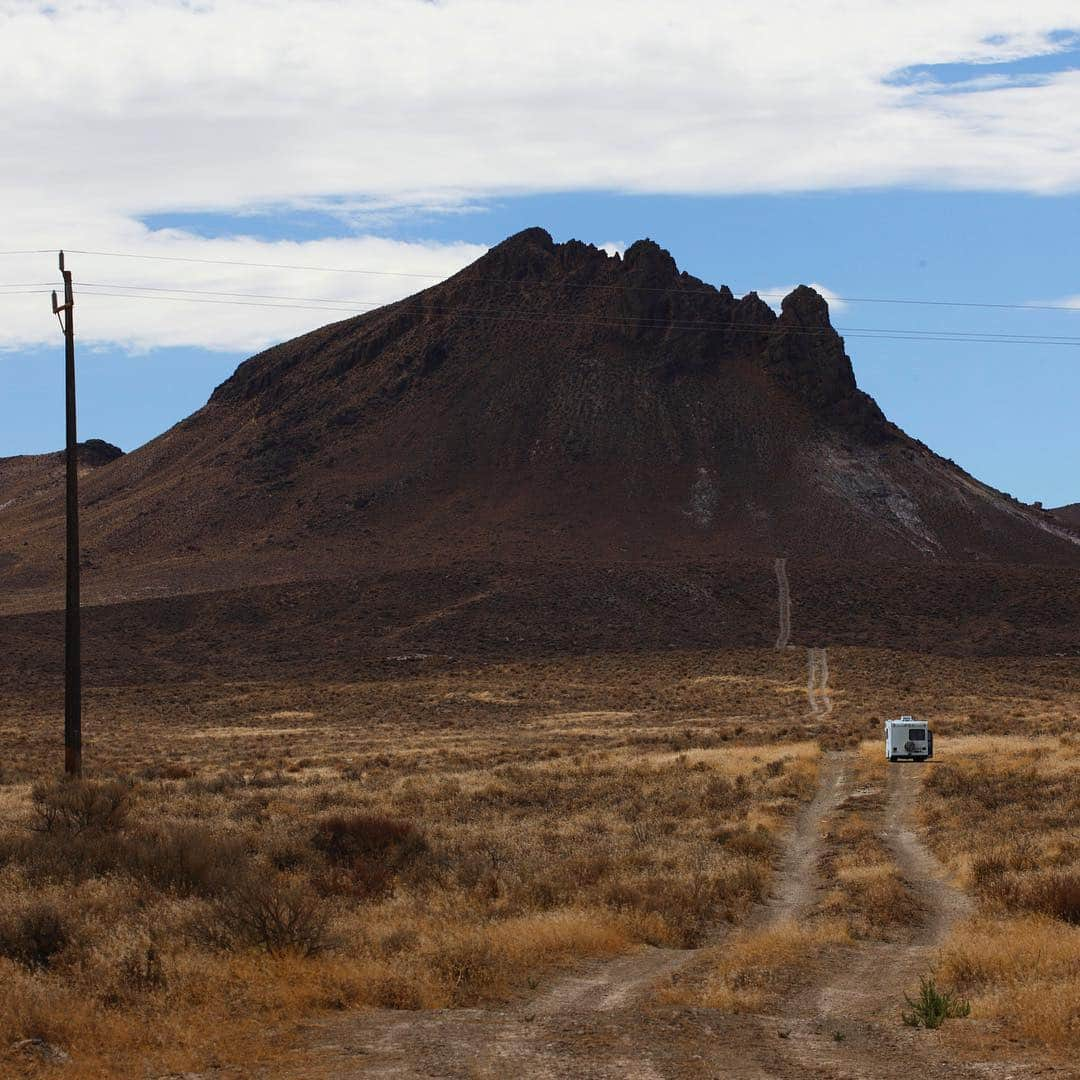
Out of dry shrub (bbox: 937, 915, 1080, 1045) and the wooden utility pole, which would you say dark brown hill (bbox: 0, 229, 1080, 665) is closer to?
the wooden utility pole

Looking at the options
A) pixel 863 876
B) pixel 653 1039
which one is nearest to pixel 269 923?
pixel 653 1039

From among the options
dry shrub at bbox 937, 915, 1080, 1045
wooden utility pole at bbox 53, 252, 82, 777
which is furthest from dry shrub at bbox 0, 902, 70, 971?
wooden utility pole at bbox 53, 252, 82, 777

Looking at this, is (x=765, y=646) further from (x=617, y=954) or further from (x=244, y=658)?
(x=617, y=954)

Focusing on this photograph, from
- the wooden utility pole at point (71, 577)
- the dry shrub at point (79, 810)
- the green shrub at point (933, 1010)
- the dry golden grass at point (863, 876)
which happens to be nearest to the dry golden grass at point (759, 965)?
the dry golden grass at point (863, 876)

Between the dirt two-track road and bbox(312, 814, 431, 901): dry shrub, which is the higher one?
the dirt two-track road

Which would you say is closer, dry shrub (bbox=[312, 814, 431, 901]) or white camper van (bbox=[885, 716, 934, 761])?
dry shrub (bbox=[312, 814, 431, 901])

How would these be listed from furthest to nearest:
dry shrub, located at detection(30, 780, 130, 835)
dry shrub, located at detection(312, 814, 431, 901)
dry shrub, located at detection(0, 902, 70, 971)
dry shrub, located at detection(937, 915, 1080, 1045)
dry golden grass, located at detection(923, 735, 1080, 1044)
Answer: dry shrub, located at detection(30, 780, 130, 835) < dry shrub, located at detection(312, 814, 431, 901) < dry shrub, located at detection(0, 902, 70, 971) < dry golden grass, located at detection(923, 735, 1080, 1044) < dry shrub, located at detection(937, 915, 1080, 1045)

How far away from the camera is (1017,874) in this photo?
728 inches

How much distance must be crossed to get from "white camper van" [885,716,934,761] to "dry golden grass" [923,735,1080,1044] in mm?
697

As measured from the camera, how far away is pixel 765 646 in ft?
309

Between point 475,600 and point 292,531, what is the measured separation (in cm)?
2947

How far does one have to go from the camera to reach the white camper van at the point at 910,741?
116ft

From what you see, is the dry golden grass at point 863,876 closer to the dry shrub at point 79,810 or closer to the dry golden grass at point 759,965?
the dry golden grass at point 759,965

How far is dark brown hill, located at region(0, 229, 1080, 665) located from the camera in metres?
103
